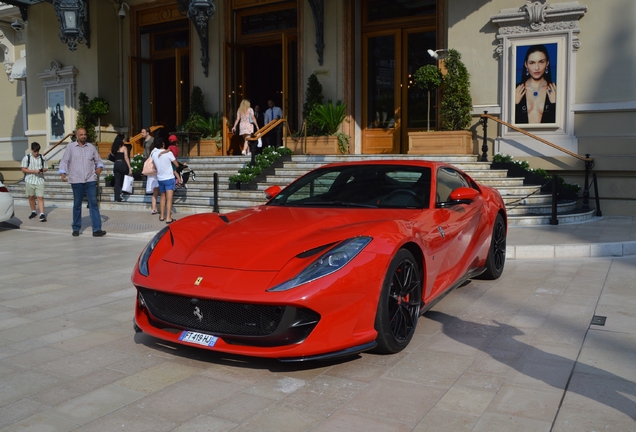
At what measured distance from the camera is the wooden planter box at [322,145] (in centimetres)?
1636

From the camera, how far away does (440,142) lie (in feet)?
47.4

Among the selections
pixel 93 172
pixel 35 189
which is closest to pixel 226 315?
pixel 93 172

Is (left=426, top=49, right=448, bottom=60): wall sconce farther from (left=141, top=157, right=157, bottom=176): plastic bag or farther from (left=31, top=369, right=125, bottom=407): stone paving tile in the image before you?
(left=31, top=369, right=125, bottom=407): stone paving tile

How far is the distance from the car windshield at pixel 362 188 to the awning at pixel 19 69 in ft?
71.4

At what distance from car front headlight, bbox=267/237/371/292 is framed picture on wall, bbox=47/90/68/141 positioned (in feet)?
64.6

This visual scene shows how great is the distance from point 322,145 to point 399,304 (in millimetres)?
12433

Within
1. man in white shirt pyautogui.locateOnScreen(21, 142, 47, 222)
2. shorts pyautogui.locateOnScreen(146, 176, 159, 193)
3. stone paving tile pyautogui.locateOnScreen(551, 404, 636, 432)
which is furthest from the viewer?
shorts pyautogui.locateOnScreen(146, 176, 159, 193)

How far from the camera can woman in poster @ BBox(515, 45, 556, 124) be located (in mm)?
14141

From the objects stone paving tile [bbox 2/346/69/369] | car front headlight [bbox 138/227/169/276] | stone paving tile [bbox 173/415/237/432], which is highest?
car front headlight [bbox 138/227/169/276]

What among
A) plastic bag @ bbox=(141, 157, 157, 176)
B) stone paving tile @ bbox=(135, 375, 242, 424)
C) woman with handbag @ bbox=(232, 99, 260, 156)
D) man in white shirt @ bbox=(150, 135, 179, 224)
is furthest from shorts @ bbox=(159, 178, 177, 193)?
stone paving tile @ bbox=(135, 375, 242, 424)

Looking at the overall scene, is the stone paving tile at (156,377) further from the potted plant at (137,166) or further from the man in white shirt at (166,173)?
the potted plant at (137,166)

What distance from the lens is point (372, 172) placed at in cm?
570

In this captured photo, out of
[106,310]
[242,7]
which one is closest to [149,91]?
[242,7]

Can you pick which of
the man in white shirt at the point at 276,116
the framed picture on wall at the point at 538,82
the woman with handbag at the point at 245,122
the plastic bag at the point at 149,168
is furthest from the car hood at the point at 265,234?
the man in white shirt at the point at 276,116
